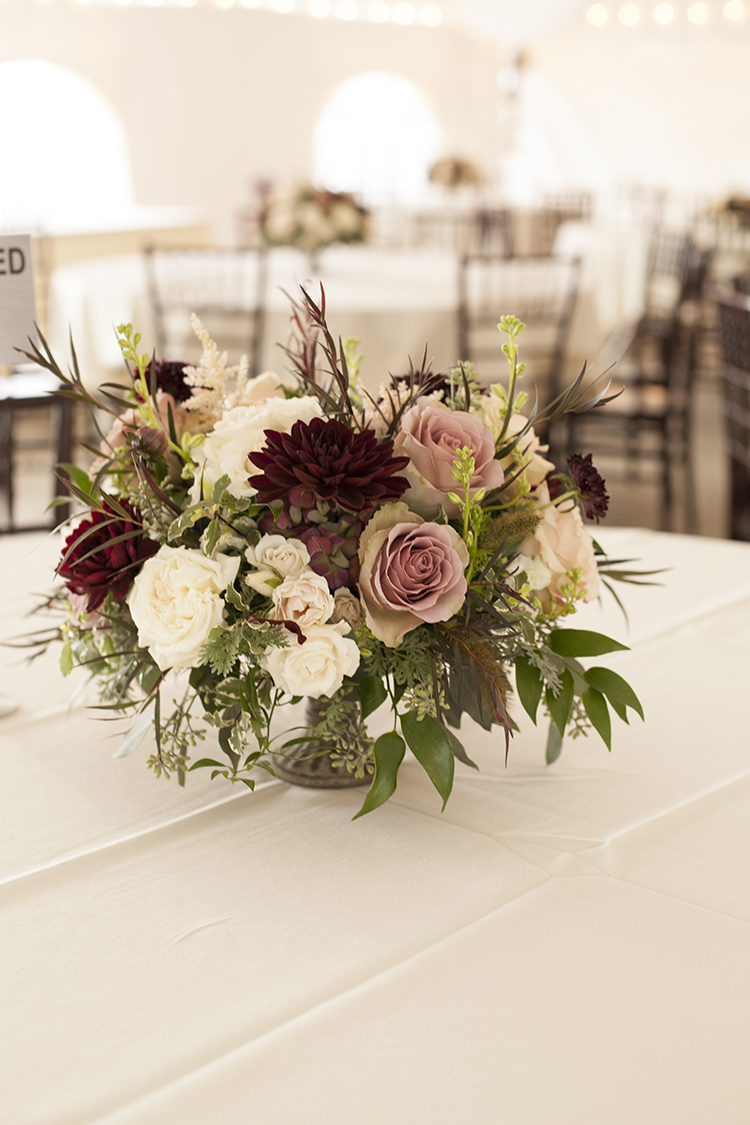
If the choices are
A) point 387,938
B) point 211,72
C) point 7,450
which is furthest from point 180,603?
point 211,72

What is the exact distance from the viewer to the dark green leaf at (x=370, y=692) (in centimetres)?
78

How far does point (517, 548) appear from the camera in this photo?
79cm

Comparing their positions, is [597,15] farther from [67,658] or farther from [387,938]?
[387,938]

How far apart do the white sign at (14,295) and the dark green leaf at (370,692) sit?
0.47m

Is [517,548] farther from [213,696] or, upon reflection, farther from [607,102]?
[607,102]

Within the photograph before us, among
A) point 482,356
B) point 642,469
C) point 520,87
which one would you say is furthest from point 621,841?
point 520,87

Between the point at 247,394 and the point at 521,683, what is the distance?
0.33 metres

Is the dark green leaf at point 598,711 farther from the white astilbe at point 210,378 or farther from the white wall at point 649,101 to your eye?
the white wall at point 649,101

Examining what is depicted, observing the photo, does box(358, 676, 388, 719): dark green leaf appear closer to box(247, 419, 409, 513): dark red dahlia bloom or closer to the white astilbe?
box(247, 419, 409, 513): dark red dahlia bloom

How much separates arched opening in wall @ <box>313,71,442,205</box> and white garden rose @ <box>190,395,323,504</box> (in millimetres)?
12021

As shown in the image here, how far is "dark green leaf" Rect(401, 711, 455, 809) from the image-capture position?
2.49 feet

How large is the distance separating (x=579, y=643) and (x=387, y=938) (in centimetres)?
26

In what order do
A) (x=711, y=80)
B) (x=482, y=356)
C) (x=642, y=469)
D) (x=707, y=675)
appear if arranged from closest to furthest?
1. (x=707, y=675)
2. (x=482, y=356)
3. (x=642, y=469)
4. (x=711, y=80)

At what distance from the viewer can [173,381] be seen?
2.98ft
